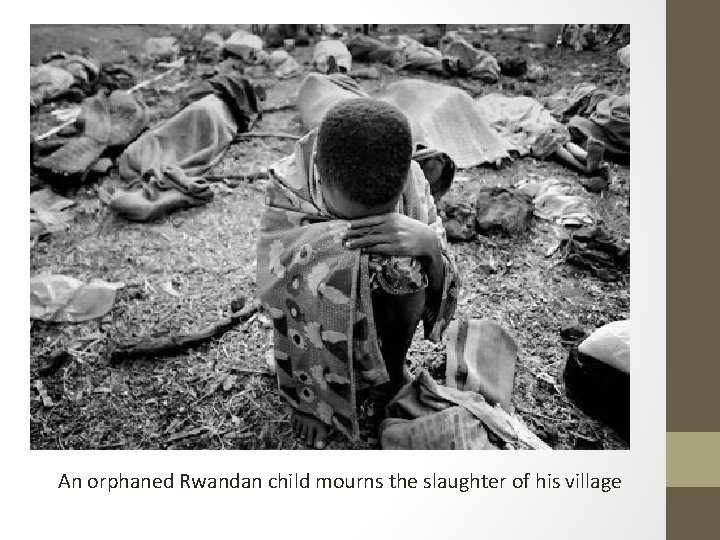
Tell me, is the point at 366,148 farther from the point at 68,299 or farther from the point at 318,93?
the point at 318,93

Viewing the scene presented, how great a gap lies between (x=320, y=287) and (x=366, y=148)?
0.28 metres

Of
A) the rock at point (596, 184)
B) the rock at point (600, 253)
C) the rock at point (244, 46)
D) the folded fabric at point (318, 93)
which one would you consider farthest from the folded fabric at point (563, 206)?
the rock at point (244, 46)

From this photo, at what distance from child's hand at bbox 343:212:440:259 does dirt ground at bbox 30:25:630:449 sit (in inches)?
20.8

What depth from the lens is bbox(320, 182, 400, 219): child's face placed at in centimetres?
99

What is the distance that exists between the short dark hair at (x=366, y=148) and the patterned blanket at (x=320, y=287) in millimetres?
113

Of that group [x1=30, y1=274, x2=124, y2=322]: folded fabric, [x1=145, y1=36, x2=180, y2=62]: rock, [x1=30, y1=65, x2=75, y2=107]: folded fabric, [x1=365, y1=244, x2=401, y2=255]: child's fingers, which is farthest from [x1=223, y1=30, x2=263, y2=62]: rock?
[x1=365, y1=244, x2=401, y2=255]: child's fingers

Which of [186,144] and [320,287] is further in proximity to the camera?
[186,144]

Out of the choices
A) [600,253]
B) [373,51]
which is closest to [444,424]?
[600,253]

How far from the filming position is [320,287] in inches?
42.3

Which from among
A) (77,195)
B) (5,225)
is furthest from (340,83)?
(5,225)

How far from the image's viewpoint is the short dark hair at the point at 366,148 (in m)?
0.92

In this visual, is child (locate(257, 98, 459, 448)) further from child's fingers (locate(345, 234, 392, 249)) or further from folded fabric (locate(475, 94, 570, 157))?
folded fabric (locate(475, 94, 570, 157))

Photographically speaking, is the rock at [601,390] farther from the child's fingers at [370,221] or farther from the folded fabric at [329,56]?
the folded fabric at [329,56]

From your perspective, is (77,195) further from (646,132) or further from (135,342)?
(646,132)
